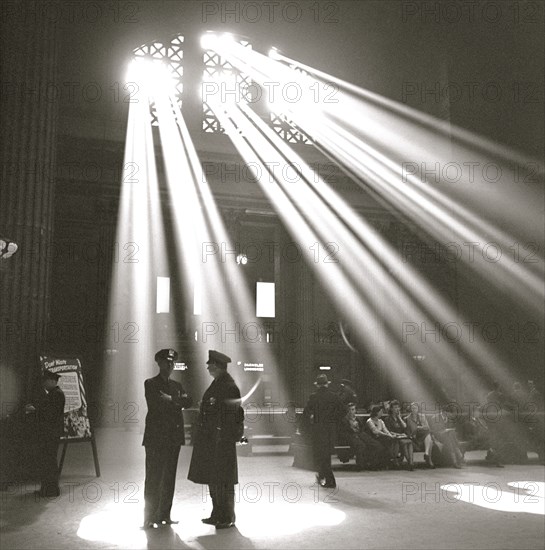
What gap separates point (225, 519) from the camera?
5977mm

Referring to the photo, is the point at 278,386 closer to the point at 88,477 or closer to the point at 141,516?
the point at 88,477

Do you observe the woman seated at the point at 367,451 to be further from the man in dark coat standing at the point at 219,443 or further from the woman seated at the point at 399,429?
the man in dark coat standing at the point at 219,443

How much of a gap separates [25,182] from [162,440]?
481cm

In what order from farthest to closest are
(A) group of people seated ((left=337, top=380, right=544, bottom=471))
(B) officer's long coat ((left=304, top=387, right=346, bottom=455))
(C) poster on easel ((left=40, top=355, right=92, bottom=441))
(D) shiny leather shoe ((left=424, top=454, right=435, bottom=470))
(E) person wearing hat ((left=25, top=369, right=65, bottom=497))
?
(D) shiny leather shoe ((left=424, top=454, right=435, bottom=470)) → (A) group of people seated ((left=337, top=380, right=544, bottom=471)) → (B) officer's long coat ((left=304, top=387, right=346, bottom=455)) → (C) poster on easel ((left=40, top=355, right=92, bottom=441)) → (E) person wearing hat ((left=25, top=369, right=65, bottom=497))

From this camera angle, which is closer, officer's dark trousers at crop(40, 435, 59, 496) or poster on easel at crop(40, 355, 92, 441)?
officer's dark trousers at crop(40, 435, 59, 496)

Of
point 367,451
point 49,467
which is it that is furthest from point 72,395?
point 367,451

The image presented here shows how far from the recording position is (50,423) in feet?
25.0

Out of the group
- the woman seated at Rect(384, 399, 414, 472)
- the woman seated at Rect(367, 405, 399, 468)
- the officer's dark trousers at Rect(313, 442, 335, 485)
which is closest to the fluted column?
the officer's dark trousers at Rect(313, 442, 335, 485)

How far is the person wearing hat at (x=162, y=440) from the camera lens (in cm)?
586

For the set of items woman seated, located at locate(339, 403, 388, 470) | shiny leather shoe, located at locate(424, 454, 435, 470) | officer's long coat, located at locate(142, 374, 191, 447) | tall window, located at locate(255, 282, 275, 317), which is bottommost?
shiny leather shoe, located at locate(424, 454, 435, 470)

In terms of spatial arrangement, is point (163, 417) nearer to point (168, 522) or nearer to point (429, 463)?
point (168, 522)

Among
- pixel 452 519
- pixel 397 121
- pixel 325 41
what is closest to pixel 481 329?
pixel 397 121

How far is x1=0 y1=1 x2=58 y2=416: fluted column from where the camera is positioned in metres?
8.37

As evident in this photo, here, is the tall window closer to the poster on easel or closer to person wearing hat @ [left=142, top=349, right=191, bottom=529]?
the poster on easel
